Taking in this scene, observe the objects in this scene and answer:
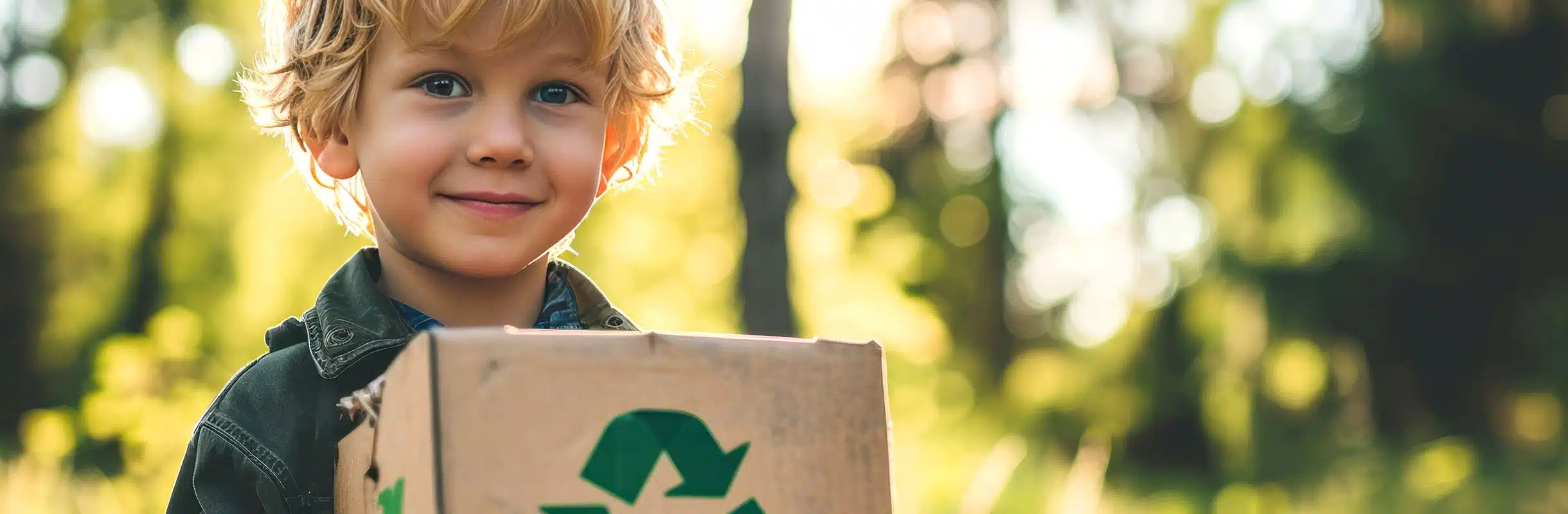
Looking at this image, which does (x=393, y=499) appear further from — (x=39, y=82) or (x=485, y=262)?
(x=39, y=82)

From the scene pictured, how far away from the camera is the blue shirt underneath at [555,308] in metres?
1.26

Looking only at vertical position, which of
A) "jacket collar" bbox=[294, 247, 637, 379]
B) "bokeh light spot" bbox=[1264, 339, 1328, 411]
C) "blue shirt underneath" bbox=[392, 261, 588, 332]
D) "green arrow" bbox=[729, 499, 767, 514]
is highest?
"jacket collar" bbox=[294, 247, 637, 379]

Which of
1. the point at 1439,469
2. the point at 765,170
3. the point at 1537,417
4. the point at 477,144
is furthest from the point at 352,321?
the point at 1537,417

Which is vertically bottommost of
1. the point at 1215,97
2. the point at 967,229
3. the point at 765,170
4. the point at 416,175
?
the point at 967,229

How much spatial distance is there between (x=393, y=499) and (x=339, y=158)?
47 centimetres

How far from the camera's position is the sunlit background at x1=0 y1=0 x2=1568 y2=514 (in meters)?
4.59

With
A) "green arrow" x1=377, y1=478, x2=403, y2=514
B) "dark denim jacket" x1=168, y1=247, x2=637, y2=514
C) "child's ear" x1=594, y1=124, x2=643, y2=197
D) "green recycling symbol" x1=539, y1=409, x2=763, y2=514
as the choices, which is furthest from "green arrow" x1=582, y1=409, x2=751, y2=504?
"child's ear" x1=594, y1=124, x2=643, y2=197

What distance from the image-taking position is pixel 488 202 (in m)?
1.17

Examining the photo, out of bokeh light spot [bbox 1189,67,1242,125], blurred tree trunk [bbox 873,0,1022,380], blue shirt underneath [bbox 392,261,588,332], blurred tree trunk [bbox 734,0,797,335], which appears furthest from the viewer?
blurred tree trunk [bbox 873,0,1022,380]

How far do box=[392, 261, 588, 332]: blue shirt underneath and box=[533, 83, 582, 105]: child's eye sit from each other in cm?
23

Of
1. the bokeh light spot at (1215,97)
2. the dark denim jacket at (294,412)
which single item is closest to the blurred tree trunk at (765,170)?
the bokeh light spot at (1215,97)

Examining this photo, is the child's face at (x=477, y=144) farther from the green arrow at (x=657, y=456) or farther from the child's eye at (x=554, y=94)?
the green arrow at (x=657, y=456)

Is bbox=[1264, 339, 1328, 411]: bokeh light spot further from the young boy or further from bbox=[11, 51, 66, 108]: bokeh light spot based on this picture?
bbox=[11, 51, 66, 108]: bokeh light spot

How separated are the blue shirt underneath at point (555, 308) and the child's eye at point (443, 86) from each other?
0.77ft
